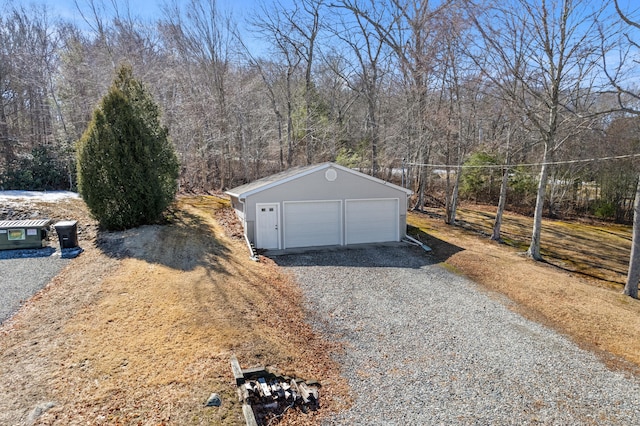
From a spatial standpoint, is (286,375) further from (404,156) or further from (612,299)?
(404,156)

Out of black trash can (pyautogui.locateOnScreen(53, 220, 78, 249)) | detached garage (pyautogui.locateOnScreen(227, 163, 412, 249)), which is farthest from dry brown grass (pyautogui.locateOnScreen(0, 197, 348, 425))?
detached garage (pyautogui.locateOnScreen(227, 163, 412, 249))

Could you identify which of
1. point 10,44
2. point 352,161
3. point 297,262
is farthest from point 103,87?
point 297,262

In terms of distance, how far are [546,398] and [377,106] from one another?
77.5 feet

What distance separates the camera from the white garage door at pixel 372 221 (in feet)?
43.7

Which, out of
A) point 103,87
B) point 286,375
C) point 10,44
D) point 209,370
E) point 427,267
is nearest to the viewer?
point 209,370

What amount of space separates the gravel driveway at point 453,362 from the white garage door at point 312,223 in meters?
3.38

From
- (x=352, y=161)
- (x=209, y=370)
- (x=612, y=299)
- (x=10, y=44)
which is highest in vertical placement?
(x=10, y=44)

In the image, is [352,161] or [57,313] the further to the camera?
[352,161]

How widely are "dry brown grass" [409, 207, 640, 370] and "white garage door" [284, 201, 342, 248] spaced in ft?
12.8

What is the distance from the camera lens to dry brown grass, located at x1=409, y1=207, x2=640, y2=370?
24.1 ft

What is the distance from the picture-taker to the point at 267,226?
489 inches

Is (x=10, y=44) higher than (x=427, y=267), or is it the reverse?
(x=10, y=44)

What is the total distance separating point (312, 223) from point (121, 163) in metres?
7.19

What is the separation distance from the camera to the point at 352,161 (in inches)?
910
